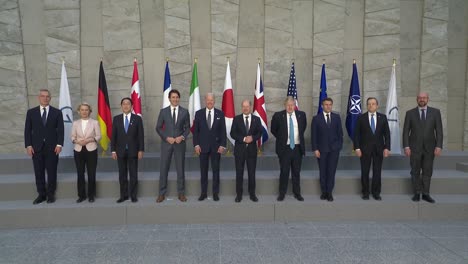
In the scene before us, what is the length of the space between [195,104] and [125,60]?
85.3 inches

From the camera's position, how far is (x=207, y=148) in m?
4.89

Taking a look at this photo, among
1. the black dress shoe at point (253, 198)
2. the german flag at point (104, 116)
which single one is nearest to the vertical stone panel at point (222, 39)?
the german flag at point (104, 116)

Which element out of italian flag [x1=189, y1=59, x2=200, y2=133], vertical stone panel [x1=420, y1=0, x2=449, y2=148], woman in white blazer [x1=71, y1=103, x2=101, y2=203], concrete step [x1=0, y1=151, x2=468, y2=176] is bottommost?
concrete step [x1=0, y1=151, x2=468, y2=176]

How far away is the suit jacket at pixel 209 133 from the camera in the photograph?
490 centimetres

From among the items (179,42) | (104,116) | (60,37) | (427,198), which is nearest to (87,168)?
(104,116)

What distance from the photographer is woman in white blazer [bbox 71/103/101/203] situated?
4781 millimetres

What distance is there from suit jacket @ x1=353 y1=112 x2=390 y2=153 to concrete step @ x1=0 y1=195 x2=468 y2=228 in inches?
35.6

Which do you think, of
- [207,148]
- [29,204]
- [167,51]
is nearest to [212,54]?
[167,51]

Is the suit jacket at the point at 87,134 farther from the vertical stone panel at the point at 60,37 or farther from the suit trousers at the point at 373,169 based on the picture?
the suit trousers at the point at 373,169

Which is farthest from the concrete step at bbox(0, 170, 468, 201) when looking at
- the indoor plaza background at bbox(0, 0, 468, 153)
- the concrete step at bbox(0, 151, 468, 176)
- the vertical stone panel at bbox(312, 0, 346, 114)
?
the vertical stone panel at bbox(312, 0, 346, 114)

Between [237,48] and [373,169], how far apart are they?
4136mm

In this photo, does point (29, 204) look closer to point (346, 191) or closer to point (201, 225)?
point (201, 225)

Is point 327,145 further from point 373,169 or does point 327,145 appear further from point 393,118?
point 393,118

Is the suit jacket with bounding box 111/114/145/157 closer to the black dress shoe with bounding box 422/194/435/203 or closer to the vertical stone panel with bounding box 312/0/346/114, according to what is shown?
the vertical stone panel with bounding box 312/0/346/114
